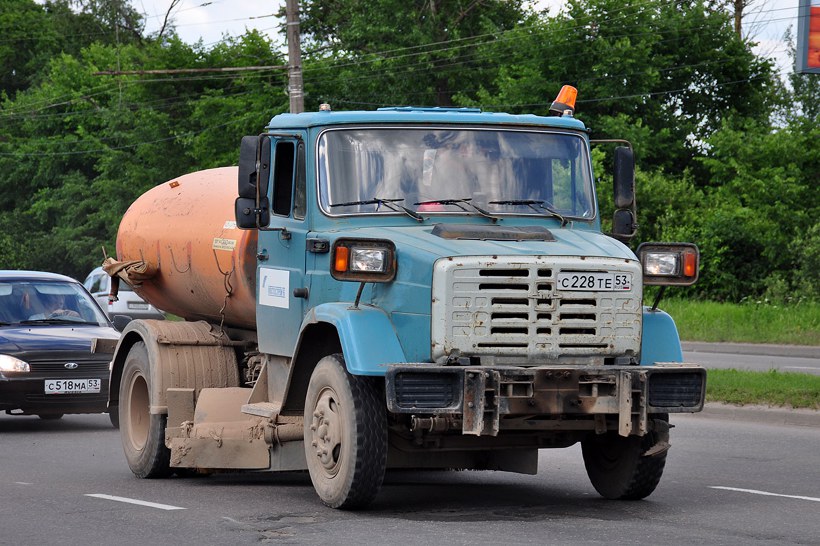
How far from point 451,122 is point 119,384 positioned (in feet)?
13.9

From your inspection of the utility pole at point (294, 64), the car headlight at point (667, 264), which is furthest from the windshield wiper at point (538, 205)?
the utility pole at point (294, 64)

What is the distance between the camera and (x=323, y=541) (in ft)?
26.0

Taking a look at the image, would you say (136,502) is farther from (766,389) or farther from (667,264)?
(766,389)

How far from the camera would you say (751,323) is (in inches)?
1193

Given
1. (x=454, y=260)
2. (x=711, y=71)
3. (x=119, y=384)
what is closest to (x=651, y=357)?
(x=454, y=260)

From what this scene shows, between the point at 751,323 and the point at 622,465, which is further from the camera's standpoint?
the point at 751,323

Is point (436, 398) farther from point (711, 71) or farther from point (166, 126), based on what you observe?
point (166, 126)

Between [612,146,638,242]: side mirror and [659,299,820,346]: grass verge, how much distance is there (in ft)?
61.6

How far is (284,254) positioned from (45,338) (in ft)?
19.3

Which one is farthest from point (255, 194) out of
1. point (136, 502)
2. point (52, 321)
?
point (52, 321)

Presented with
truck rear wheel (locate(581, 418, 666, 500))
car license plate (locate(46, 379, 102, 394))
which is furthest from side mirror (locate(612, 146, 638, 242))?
car license plate (locate(46, 379, 102, 394))

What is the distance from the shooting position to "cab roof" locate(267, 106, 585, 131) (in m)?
9.68

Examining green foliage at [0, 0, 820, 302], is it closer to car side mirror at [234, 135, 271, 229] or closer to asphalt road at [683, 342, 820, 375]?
asphalt road at [683, 342, 820, 375]

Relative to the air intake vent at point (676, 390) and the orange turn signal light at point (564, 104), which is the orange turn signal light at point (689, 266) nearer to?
the air intake vent at point (676, 390)
